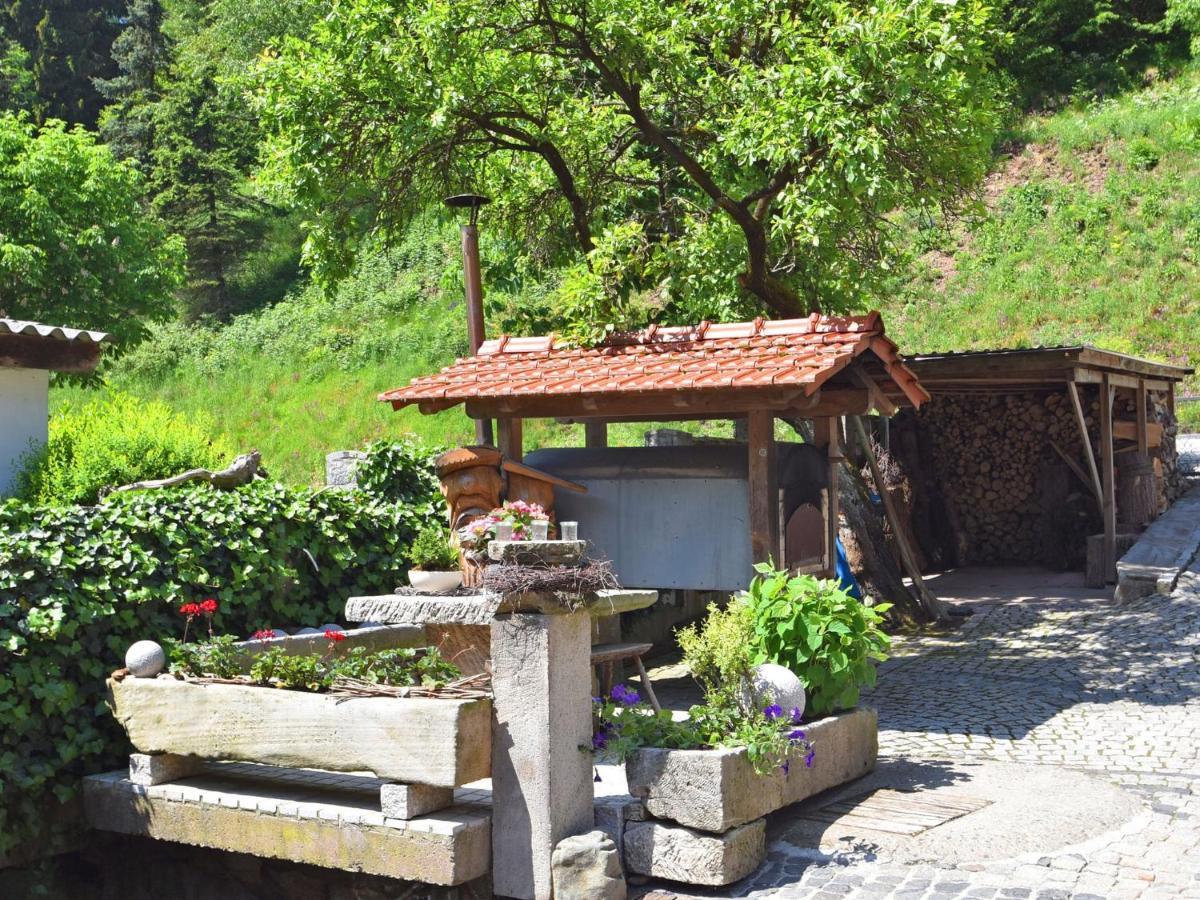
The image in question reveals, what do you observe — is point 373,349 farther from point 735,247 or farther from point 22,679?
point 22,679

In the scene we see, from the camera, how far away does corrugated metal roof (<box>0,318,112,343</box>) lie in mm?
8672

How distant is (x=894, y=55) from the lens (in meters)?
9.32

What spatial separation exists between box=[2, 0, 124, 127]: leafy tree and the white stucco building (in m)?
33.8

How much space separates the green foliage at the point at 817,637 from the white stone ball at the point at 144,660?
128 inches

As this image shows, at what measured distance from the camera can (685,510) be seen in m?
8.94

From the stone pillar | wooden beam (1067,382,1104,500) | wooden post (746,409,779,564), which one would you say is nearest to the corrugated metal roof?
wooden post (746,409,779,564)

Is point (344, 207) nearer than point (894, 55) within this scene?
No

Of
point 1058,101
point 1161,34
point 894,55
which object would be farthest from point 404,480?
point 1161,34

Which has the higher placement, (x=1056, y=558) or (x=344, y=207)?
(x=344, y=207)

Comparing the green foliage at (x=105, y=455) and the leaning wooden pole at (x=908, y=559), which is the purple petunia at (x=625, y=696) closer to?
the green foliage at (x=105, y=455)

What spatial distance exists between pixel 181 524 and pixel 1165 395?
1453 centimetres

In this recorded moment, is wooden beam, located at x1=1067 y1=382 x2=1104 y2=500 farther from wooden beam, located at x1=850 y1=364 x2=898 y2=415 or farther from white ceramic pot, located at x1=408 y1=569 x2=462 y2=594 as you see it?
white ceramic pot, located at x1=408 y1=569 x2=462 y2=594

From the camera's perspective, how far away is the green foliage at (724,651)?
230 inches

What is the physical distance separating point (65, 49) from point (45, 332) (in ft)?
119
